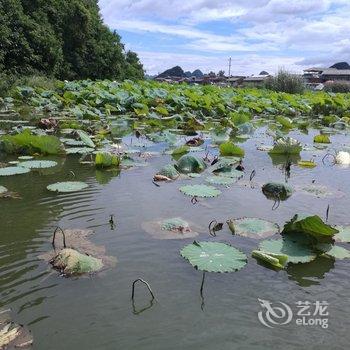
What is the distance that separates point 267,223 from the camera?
3010 millimetres

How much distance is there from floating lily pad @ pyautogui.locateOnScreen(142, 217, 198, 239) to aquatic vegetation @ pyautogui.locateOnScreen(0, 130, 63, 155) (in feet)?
7.68

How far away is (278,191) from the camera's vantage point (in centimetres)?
385

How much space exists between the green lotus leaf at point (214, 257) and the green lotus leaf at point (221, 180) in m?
1.60

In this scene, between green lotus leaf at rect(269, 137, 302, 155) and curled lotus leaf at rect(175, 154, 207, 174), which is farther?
green lotus leaf at rect(269, 137, 302, 155)

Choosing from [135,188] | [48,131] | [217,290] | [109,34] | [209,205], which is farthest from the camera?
[109,34]

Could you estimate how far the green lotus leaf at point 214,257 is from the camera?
2338 millimetres

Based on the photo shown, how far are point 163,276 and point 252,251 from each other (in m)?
0.59

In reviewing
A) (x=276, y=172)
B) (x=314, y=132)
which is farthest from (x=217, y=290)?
(x=314, y=132)

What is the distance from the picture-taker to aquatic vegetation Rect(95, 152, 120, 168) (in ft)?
15.1

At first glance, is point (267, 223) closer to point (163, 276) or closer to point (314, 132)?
point (163, 276)

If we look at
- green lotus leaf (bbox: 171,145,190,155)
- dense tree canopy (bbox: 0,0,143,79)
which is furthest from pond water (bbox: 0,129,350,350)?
dense tree canopy (bbox: 0,0,143,79)

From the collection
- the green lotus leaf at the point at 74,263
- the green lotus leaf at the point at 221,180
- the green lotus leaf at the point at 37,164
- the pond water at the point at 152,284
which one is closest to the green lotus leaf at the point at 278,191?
the pond water at the point at 152,284

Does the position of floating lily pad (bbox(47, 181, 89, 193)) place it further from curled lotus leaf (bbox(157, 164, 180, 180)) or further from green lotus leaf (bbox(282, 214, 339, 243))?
green lotus leaf (bbox(282, 214, 339, 243))

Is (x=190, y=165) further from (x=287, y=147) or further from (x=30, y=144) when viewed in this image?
(x=30, y=144)
